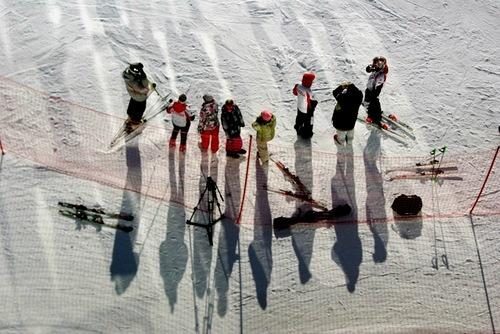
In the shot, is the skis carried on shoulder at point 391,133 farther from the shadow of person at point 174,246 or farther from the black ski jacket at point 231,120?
the shadow of person at point 174,246

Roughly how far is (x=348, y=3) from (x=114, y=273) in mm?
9259

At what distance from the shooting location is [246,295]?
8656 mm

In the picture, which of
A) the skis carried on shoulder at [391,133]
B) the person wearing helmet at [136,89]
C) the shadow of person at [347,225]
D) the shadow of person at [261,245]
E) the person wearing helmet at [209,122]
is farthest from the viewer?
the skis carried on shoulder at [391,133]

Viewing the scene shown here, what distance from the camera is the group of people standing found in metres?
9.68

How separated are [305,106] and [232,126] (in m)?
1.48

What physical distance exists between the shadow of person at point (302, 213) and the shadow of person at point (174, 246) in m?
1.83

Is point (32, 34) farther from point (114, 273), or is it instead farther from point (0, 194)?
point (114, 273)

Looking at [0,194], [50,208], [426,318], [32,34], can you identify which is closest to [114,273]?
[50,208]

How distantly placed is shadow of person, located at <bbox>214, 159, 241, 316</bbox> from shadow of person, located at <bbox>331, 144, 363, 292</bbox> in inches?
65.5

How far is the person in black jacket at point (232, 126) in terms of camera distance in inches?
379

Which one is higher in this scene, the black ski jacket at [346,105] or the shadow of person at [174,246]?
the black ski jacket at [346,105]

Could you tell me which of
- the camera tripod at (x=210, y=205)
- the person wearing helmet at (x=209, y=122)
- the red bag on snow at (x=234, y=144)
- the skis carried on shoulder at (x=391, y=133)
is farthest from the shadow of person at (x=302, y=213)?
the person wearing helmet at (x=209, y=122)

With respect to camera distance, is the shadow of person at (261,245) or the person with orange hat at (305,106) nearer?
the shadow of person at (261,245)

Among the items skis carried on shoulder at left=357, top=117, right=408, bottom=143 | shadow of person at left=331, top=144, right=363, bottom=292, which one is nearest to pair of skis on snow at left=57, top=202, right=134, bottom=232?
shadow of person at left=331, top=144, right=363, bottom=292
